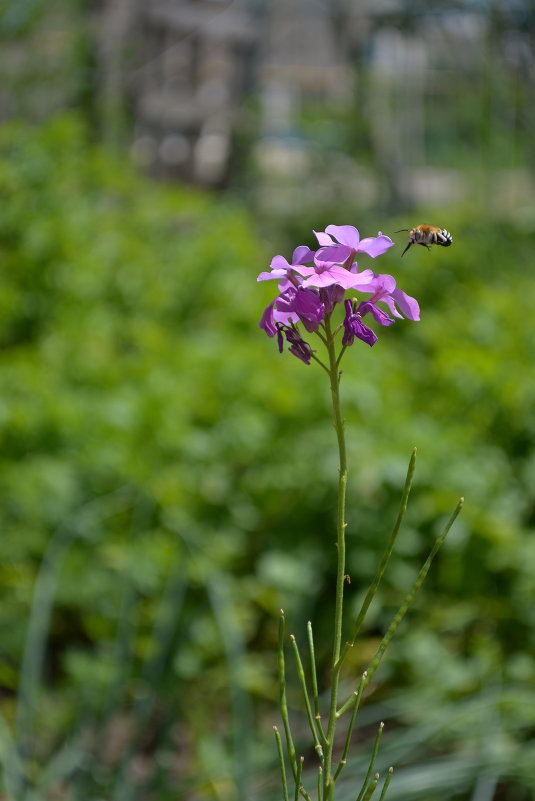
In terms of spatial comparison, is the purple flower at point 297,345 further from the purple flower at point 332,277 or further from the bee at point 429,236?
the bee at point 429,236

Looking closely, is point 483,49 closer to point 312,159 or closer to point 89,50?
point 312,159

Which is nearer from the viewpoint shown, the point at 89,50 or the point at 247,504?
the point at 247,504

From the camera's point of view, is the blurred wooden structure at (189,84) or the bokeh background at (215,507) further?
the blurred wooden structure at (189,84)

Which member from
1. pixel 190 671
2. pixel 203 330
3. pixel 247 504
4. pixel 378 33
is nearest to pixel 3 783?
pixel 190 671

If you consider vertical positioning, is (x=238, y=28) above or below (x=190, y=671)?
above

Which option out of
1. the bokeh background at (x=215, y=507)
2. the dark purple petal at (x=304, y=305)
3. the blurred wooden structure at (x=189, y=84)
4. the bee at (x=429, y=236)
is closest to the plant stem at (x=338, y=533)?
the dark purple petal at (x=304, y=305)

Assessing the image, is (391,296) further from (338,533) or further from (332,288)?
(338,533)

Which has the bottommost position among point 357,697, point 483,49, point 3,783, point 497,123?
point 3,783
